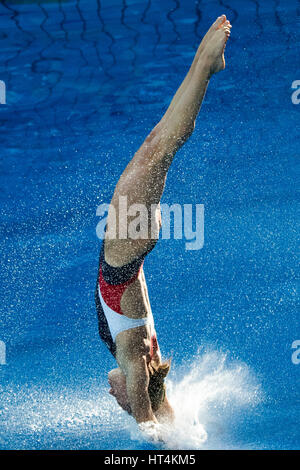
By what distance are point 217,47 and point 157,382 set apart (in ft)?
6.77

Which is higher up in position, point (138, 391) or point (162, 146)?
point (162, 146)

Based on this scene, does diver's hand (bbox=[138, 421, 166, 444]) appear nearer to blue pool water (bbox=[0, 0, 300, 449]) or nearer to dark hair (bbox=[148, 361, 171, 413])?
dark hair (bbox=[148, 361, 171, 413])

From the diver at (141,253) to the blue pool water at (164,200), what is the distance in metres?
0.60

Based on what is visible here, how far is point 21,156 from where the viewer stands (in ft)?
27.7

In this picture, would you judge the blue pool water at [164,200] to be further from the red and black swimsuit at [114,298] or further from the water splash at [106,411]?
the red and black swimsuit at [114,298]

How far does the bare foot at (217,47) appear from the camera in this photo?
2965mm

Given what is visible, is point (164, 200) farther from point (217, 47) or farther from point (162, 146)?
point (217, 47)

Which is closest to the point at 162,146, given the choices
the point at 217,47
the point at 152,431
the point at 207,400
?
the point at 217,47

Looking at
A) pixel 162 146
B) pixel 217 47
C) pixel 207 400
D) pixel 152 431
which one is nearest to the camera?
pixel 217 47

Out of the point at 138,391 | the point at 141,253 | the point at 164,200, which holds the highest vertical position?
the point at 164,200

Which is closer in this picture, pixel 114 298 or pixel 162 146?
pixel 162 146

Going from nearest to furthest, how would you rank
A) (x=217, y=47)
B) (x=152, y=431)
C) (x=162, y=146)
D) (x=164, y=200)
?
1. (x=217, y=47)
2. (x=162, y=146)
3. (x=152, y=431)
4. (x=164, y=200)

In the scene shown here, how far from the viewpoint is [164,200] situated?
987cm

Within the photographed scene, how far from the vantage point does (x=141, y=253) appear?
336 centimetres
